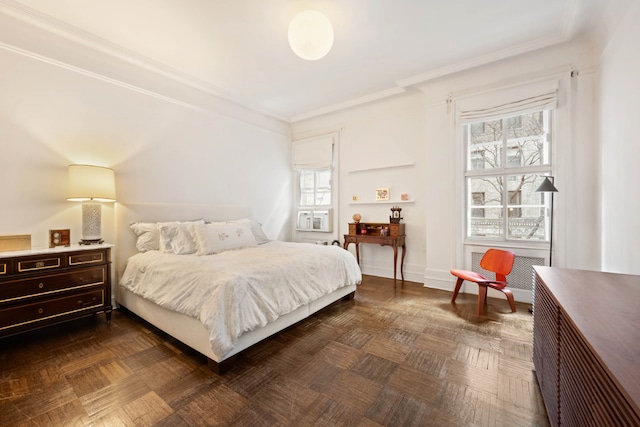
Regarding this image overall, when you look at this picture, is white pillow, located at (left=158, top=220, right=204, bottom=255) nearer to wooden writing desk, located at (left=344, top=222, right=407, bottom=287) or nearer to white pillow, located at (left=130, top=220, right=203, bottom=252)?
white pillow, located at (left=130, top=220, right=203, bottom=252)

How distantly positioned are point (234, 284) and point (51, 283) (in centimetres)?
177

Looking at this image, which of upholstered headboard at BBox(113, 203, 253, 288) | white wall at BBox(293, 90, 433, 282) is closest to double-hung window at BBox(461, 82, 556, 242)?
white wall at BBox(293, 90, 433, 282)

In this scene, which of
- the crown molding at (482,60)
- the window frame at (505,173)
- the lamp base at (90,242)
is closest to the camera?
the lamp base at (90,242)

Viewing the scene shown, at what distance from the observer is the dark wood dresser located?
2.07 meters

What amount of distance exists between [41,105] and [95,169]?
78cm

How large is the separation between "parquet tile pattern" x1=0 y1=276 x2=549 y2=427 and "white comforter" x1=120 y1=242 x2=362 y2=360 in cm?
32

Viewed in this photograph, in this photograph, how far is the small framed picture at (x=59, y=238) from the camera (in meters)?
2.50

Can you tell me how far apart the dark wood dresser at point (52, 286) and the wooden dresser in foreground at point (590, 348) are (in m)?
3.40

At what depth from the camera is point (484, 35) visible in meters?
2.82

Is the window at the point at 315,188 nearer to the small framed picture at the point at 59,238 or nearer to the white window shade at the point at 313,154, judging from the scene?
the white window shade at the point at 313,154

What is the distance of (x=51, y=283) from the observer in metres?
2.27

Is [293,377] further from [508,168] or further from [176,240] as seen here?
[508,168]

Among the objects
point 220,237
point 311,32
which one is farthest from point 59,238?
point 311,32

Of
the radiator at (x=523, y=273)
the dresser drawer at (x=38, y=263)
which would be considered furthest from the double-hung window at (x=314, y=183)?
the dresser drawer at (x=38, y=263)
